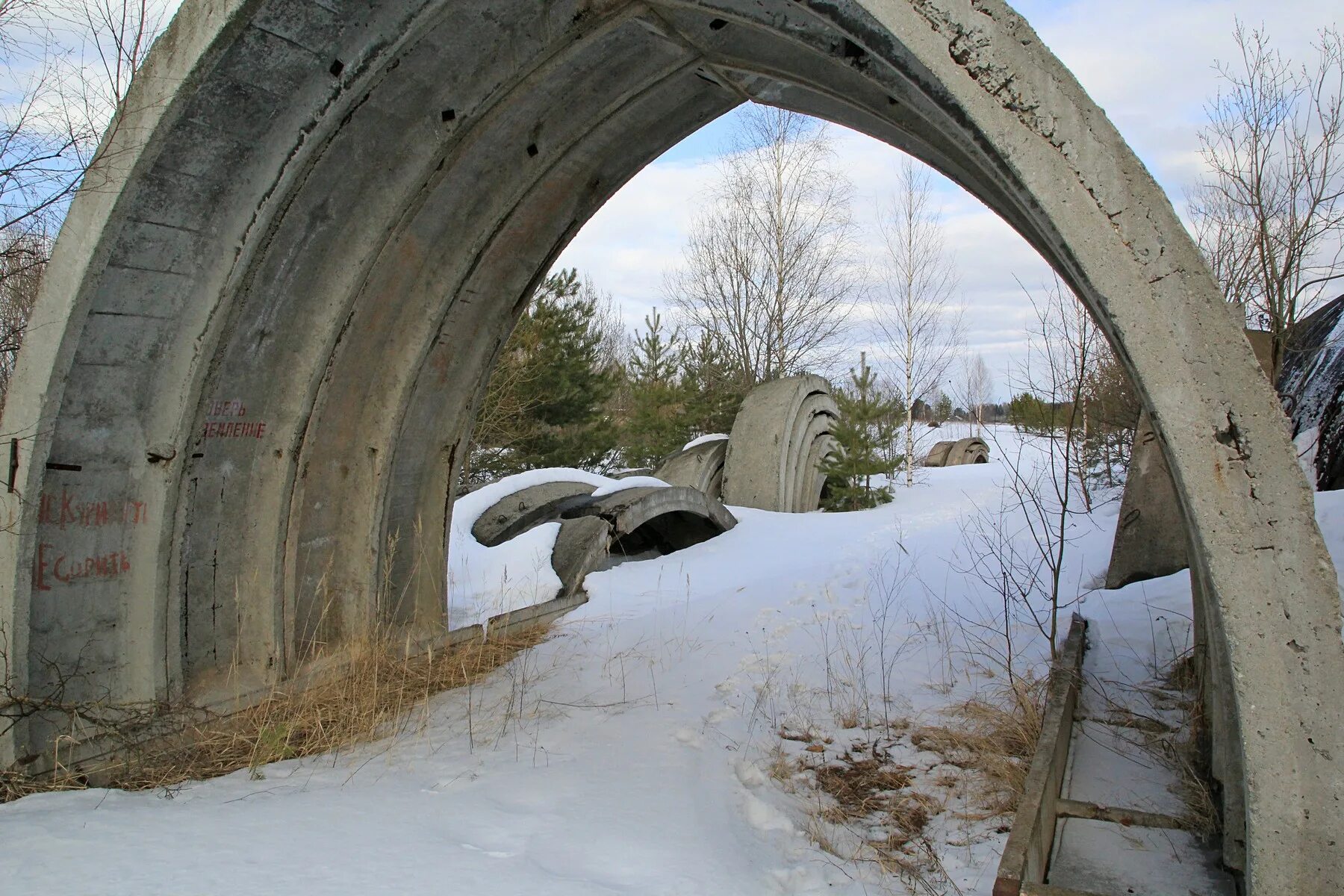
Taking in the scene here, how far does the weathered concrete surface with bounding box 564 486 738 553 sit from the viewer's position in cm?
891

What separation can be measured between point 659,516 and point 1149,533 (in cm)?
524

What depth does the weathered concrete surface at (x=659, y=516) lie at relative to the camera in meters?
8.91

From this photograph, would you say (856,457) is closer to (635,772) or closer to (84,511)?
(635,772)

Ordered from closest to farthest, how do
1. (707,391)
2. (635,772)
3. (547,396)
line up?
(635,772)
(547,396)
(707,391)

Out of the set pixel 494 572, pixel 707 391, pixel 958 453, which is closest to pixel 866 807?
pixel 494 572

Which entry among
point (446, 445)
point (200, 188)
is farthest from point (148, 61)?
point (446, 445)

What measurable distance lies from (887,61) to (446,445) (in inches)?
155

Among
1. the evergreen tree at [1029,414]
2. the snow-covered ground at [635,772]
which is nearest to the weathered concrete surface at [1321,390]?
the snow-covered ground at [635,772]

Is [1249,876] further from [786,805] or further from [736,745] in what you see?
[736,745]

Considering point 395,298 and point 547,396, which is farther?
point 547,396

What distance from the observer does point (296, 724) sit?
14.5 feet

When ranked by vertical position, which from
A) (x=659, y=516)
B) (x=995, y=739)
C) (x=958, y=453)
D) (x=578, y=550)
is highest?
(x=958, y=453)

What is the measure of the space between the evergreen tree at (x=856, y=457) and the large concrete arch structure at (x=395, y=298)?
35.3 feet

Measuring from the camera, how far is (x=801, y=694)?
216 inches
